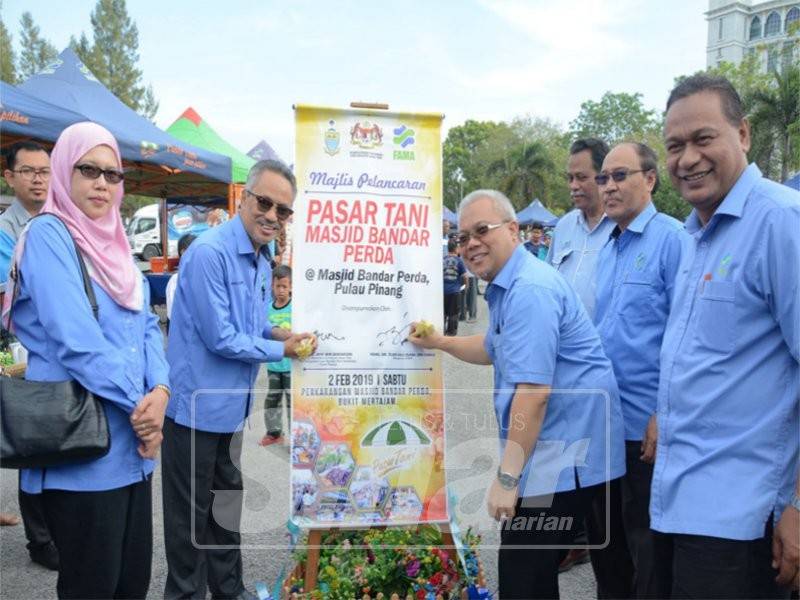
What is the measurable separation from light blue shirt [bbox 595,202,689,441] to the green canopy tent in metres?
10.7

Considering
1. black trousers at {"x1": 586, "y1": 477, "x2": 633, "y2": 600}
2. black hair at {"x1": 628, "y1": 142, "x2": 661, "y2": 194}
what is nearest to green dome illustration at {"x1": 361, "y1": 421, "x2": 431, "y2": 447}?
black trousers at {"x1": 586, "y1": 477, "x2": 633, "y2": 600}

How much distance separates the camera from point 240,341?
2.72 meters

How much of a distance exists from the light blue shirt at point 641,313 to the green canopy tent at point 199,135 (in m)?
10.7

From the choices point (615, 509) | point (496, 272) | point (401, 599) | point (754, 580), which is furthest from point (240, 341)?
point (754, 580)

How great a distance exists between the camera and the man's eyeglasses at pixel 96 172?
205cm

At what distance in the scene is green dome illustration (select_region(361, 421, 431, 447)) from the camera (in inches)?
114

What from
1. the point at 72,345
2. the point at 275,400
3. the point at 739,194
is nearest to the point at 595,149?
the point at 739,194

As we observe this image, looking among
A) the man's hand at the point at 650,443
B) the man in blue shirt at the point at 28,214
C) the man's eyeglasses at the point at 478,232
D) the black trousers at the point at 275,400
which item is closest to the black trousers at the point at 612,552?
the man's hand at the point at 650,443

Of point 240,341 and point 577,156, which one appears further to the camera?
point 577,156

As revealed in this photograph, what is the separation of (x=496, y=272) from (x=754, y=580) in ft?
4.42

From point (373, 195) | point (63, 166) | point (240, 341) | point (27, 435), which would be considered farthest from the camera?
point (373, 195)

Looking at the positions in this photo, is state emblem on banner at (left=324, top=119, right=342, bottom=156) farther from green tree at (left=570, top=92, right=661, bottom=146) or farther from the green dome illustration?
green tree at (left=570, top=92, right=661, bottom=146)

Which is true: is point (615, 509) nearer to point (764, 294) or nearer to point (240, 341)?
point (764, 294)

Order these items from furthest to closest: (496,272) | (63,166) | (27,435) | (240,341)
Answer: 1. (240,341)
2. (496,272)
3. (63,166)
4. (27,435)
